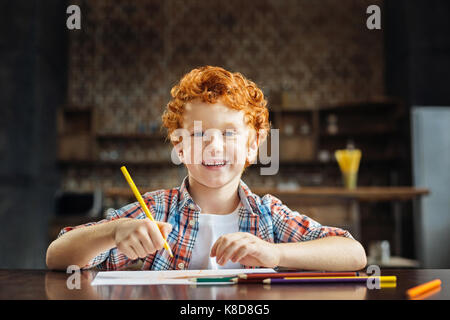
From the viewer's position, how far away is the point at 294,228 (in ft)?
3.32

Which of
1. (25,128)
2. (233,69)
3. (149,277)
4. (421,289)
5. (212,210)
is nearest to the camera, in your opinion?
(421,289)

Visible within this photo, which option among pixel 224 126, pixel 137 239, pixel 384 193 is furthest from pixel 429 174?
pixel 137 239

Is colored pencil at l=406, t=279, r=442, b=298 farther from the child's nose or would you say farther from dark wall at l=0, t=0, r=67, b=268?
dark wall at l=0, t=0, r=67, b=268

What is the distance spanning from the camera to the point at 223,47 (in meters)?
5.85

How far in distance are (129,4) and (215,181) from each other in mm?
5580

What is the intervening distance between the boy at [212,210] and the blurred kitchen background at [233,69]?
365 centimetres

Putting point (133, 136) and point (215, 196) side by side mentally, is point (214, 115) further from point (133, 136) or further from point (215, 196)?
point (133, 136)

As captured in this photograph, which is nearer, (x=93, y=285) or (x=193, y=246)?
(x=93, y=285)

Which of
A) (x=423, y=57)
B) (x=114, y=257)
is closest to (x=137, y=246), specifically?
(x=114, y=257)

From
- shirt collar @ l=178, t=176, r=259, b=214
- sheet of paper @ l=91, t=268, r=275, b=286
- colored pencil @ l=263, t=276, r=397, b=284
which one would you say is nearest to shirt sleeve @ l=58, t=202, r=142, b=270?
shirt collar @ l=178, t=176, r=259, b=214

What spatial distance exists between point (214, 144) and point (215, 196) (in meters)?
0.15

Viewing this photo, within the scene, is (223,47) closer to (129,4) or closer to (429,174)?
(129,4)

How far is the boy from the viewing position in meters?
0.84
